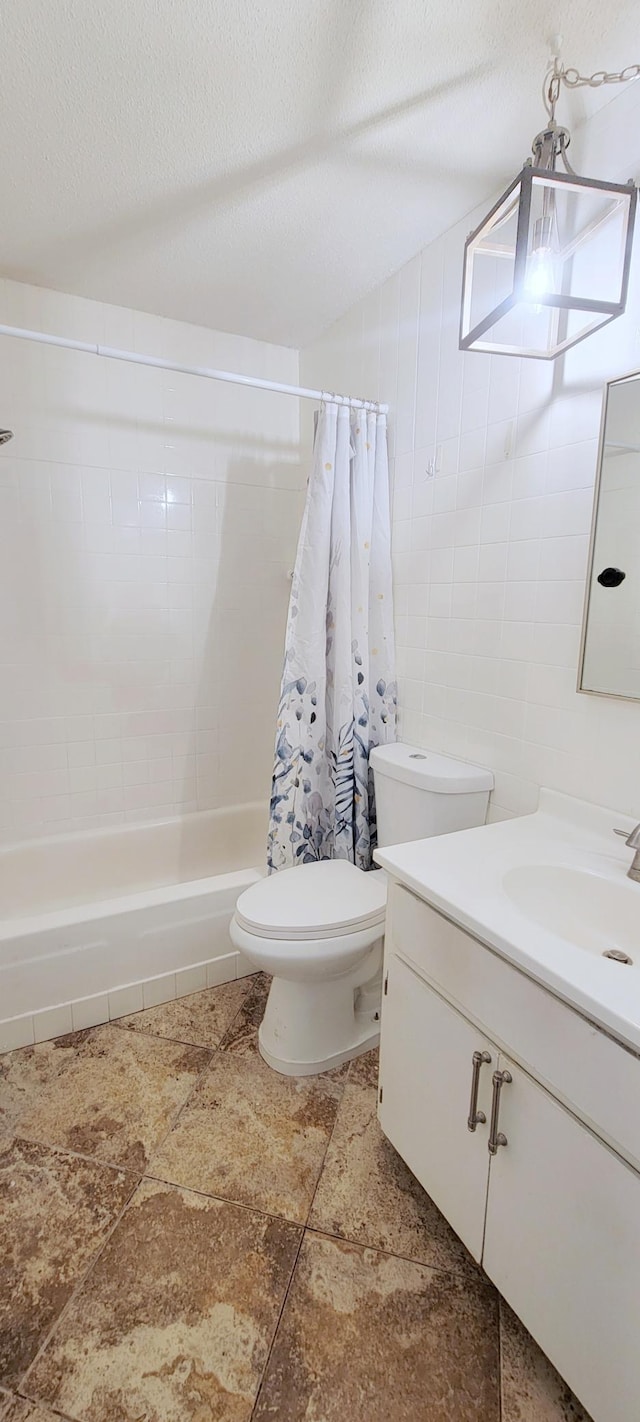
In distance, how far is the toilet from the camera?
148 centimetres

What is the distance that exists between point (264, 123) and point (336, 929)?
1.87 m

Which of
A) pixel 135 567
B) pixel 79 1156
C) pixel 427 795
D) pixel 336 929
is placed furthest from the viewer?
pixel 135 567

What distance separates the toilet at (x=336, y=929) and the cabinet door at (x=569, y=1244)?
24.4 inches

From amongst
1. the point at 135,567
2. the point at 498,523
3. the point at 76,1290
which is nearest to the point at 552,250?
the point at 498,523

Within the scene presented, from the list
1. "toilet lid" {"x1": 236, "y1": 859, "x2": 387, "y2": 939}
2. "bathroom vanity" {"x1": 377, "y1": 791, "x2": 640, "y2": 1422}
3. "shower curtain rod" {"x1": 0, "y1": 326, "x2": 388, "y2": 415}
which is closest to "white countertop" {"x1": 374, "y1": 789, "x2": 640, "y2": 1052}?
"bathroom vanity" {"x1": 377, "y1": 791, "x2": 640, "y2": 1422}

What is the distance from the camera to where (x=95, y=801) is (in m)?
2.38

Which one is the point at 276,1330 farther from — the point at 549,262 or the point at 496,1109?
the point at 549,262

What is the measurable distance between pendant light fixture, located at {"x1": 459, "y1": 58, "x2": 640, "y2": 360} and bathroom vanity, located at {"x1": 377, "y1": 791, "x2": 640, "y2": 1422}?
97 centimetres

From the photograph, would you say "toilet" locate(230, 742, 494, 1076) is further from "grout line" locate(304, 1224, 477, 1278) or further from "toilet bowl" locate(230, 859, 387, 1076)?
"grout line" locate(304, 1224, 477, 1278)

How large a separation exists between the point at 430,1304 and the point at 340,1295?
165 mm

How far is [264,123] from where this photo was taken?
4.28 feet

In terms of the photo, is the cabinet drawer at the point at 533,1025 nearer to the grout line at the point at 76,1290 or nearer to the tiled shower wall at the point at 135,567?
the grout line at the point at 76,1290

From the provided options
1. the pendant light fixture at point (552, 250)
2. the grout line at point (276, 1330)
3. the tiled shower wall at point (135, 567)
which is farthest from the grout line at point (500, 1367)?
the tiled shower wall at point (135, 567)

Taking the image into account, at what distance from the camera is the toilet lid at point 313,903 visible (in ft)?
4.86
